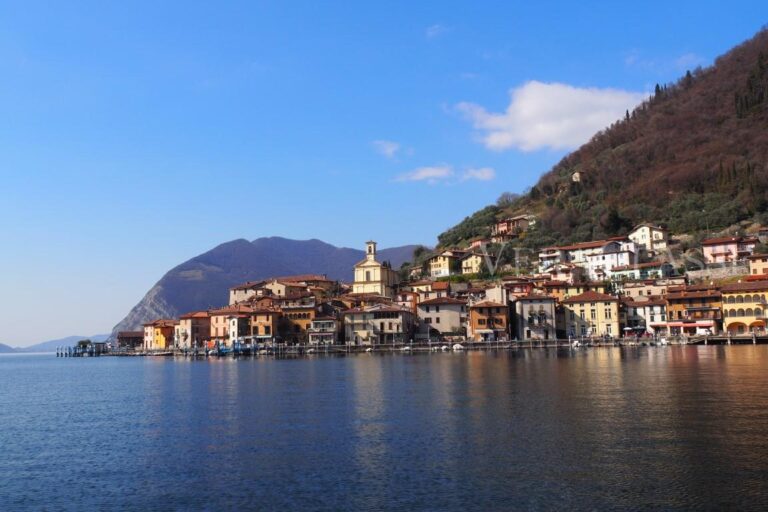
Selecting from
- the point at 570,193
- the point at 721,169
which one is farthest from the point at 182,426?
the point at 570,193

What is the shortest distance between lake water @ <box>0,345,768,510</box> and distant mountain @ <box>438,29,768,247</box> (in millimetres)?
87574

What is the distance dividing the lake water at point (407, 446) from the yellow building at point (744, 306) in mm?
41867

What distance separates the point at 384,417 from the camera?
33.7 metres

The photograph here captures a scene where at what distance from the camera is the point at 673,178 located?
5891 inches

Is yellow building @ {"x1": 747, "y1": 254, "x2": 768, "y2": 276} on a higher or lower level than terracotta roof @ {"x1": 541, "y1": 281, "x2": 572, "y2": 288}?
higher

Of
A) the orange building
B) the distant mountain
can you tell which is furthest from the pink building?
the orange building

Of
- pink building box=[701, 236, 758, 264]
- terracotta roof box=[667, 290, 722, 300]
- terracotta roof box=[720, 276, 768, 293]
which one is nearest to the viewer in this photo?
terracotta roof box=[720, 276, 768, 293]

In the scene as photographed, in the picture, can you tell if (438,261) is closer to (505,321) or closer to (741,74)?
(505,321)

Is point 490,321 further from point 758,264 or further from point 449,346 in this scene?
point 758,264

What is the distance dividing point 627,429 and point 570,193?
142936 mm

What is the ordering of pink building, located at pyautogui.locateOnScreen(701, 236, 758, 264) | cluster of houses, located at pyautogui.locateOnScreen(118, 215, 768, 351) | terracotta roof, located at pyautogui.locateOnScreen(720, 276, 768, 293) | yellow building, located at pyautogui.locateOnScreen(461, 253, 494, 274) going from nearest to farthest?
terracotta roof, located at pyautogui.locateOnScreen(720, 276, 768, 293) < cluster of houses, located at pyautogui.locateOnScreen(118, 215, 768, 351) < pink building, located at pyautogui.locateOnScreen(701, 236, 758, 264) < yellow building, located at pyautogui.locateOnScreen(461, 253, 494, 274)

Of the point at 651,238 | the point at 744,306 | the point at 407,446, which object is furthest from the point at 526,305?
the point at 407,446

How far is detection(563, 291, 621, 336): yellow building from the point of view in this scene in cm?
9669

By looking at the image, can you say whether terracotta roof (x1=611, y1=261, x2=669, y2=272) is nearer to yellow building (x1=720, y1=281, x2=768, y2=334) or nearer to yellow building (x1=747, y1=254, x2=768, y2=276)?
yellow building (x1=747, y1=254, x2=768, y2=276)
